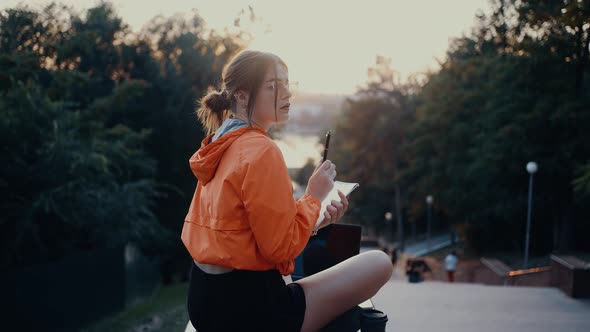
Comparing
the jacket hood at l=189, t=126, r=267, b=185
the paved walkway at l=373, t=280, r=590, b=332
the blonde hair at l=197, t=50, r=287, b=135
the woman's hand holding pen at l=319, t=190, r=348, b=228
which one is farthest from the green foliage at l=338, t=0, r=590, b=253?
the jacket hood at l=189, t=126, r=267, b=185

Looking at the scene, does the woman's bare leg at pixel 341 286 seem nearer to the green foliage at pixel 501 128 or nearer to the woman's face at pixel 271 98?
the woman's face at pixel 271 98

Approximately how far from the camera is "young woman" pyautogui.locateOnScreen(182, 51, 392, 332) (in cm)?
203

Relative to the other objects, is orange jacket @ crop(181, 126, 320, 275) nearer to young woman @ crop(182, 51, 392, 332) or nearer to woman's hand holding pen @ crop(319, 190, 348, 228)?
young woman @ crop(182, 51, 392, 332)


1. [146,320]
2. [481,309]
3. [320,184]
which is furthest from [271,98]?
[146,320]

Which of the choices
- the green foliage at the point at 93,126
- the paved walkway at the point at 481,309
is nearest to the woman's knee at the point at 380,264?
the paved walkway at the point at 481,309

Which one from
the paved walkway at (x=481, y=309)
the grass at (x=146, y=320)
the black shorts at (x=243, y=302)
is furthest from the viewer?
the grass at (x=146, y=320)

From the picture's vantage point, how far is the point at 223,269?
2166mm

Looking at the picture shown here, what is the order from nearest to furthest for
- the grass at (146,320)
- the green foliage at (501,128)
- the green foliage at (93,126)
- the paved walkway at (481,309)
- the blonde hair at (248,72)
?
the blonde hair at (248,72) → the paved walkway at (481,309) → the grass at (146,320) → the green foliage at (93,126) → the green foliage at (501,128)

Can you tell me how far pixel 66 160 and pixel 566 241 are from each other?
1720 centimetres

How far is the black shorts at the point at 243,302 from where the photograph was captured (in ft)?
7.09

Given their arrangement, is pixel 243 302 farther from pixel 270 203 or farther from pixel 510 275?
pixel 510 275

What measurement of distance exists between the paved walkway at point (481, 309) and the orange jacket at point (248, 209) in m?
2.62

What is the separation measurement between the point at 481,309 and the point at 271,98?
4.18 metres

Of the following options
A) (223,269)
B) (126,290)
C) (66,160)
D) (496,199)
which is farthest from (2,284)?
(496,199)
